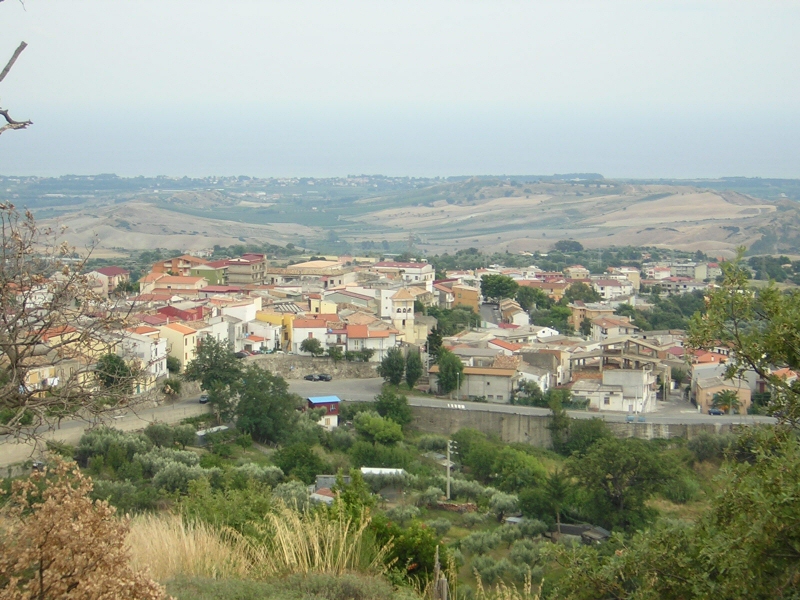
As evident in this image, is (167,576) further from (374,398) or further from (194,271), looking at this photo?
(194,271)

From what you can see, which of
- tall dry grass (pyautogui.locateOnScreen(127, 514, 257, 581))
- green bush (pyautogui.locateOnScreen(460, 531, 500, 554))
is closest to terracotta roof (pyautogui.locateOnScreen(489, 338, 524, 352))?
green bush (pyautogui.locateOnScreen(460, 531, 500, 554))

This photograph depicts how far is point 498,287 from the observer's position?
32.2 meters

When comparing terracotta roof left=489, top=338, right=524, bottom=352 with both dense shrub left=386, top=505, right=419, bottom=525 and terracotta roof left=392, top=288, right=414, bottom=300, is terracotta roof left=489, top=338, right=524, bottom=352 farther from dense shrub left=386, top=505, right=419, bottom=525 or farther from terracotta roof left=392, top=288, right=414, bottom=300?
dense shrub left=386, top=505, right=419, bottom=525

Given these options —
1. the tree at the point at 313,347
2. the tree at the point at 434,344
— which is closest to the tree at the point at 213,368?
the tree at the point at 313,347

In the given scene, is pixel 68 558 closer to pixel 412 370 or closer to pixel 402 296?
A: pixel 412 370

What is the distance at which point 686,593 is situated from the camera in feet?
14.5

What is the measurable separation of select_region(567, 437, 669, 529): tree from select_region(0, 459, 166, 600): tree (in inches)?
438

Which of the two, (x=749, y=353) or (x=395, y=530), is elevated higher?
(x=749, y=353)

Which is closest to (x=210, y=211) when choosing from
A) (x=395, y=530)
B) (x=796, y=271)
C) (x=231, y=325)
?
(x=796, y=271)

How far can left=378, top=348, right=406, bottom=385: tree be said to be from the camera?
2042 centimetres

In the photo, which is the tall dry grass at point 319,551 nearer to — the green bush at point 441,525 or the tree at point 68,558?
the tree at point 68,558

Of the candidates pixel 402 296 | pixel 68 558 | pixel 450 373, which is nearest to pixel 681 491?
pixel 450 373

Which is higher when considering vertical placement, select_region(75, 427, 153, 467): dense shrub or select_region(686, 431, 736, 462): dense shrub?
select_region(75, 427, 153, 467): dense shrub

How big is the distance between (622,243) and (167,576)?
68203 millimetres
